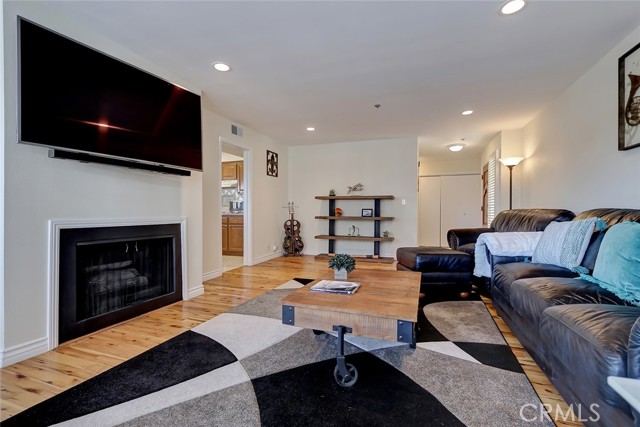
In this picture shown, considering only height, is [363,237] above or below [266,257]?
above

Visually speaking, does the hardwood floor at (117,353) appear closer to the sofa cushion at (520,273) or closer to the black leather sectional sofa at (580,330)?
the black leather sectional sofa at (580,330)

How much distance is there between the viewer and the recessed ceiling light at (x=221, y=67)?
2717 mm

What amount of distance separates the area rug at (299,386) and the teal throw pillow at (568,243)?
74 centimetres

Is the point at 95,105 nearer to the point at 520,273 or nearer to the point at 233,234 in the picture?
the point at 520,273

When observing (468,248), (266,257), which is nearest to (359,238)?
(266,257)

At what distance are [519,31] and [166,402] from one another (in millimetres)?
3365

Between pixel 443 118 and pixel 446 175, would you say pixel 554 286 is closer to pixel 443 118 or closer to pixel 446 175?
pixel 443 118

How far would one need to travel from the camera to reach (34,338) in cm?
196

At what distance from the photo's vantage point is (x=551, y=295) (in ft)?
5.34

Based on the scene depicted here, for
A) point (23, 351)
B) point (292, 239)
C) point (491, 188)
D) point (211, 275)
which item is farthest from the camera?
point (292, 239)

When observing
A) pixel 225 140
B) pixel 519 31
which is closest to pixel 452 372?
pixel 519 31

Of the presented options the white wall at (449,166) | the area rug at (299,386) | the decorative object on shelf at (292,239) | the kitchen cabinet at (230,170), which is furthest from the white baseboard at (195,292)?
the white wall at (449,166)

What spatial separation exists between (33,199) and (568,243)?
3832mm

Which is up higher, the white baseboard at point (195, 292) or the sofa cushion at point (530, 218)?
the sofa cushion at point (530, 218)
